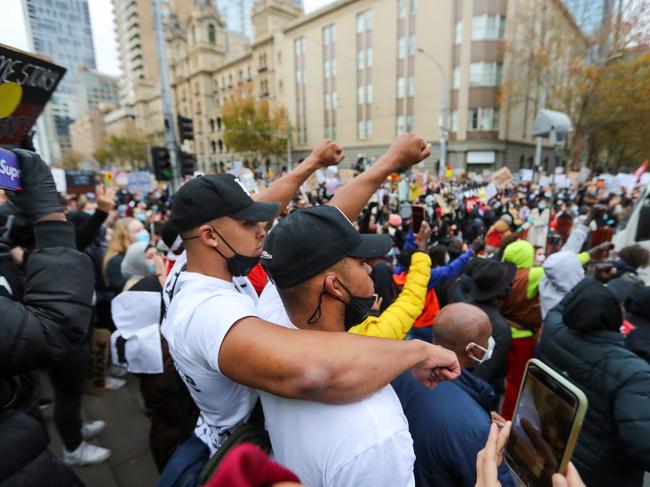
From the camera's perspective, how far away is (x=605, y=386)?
1974 mm

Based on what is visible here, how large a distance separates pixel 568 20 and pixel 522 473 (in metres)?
32.3

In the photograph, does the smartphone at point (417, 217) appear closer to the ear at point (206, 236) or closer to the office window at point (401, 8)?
the ear at point (206, 236)

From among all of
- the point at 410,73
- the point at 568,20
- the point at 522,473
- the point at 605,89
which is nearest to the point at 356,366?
the point at 522,473

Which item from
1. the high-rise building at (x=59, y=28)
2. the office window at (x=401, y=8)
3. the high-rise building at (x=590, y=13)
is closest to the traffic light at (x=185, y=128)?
the high-rise building at (x=59, y=28)

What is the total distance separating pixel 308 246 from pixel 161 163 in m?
10.6

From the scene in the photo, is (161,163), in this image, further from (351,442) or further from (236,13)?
(236,13)

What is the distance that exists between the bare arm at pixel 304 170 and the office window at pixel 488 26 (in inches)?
1357

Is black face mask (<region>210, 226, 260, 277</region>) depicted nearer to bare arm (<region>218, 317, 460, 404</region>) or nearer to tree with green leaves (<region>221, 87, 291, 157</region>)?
bare arm (<region>218, 317, 460, 404</region>)

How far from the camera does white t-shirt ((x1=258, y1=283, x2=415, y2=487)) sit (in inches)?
34.7

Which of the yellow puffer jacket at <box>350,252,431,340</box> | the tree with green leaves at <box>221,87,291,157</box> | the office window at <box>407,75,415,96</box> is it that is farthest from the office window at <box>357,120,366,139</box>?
the yellow puffer jacket at <box>350,252,431,340</box>

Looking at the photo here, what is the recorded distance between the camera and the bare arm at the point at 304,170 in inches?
93.1

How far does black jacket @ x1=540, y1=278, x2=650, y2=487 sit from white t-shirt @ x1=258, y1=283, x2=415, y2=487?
5.36ft

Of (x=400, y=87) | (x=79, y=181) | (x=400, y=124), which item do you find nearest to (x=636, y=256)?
(x=79, y=181)

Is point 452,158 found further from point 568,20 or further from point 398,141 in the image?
point 398,141
